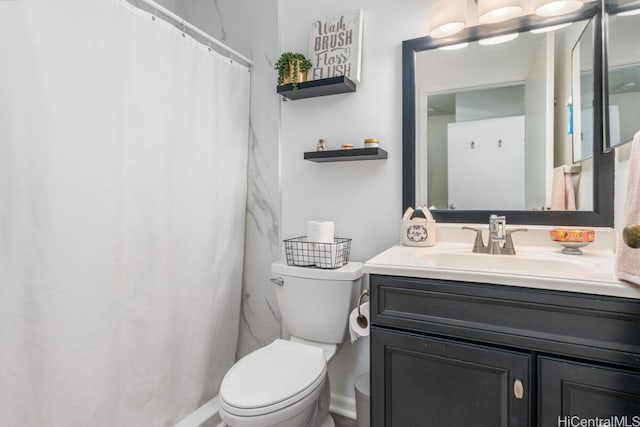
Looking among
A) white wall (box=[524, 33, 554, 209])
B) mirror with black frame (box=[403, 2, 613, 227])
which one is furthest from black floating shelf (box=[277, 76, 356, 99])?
white wall (box=[524, 33, 554, 209])

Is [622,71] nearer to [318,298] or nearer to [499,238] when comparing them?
[499,238]

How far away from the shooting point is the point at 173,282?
1.55 meters

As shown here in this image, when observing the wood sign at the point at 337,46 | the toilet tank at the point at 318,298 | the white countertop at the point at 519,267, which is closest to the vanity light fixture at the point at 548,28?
the wood sign at the point at 337,46

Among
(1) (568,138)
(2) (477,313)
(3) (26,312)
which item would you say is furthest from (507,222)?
(3) (26,312)

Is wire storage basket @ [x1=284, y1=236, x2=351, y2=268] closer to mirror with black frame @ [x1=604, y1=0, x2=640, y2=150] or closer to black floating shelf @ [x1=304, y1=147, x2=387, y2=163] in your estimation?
black floating shelf @ [x1=304, y1=147, x2=387, y2=163]

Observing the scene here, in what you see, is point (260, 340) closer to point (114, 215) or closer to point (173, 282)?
point (173, 282)

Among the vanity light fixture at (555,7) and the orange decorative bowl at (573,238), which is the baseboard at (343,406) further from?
the vanity light fixture at (555,7)

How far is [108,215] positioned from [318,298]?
Result: 0.90 metres

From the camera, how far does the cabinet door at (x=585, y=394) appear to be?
83 cm

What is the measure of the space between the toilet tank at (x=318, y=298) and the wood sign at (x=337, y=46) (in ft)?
3.11

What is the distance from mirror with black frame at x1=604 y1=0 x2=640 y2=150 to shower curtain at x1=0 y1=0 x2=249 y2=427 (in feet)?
5.32

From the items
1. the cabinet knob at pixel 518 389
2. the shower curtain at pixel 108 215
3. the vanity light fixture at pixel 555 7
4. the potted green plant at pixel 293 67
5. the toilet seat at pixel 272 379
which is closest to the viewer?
the cabinet knob at pixel 518 389

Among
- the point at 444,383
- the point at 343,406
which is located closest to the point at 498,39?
the point at 444,383

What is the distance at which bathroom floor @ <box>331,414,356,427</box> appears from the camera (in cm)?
171
